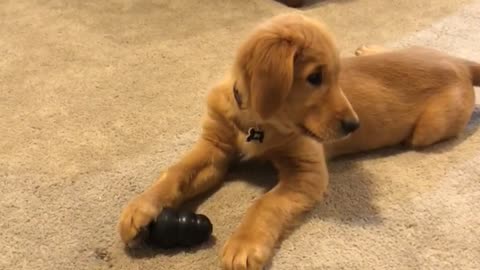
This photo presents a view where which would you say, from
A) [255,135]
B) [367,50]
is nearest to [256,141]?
[255,135]

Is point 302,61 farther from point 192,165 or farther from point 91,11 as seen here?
point 91,11

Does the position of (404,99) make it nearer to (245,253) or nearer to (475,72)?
(475,72)

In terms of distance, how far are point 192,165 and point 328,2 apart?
4.31 feet

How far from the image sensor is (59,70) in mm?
1977

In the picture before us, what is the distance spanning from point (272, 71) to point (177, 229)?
36 centimetres

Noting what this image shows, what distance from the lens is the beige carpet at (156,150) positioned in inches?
51.8

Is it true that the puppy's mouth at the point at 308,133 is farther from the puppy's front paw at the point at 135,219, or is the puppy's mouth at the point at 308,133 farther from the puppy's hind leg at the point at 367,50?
the puppy's hind leg at the point at 367,50

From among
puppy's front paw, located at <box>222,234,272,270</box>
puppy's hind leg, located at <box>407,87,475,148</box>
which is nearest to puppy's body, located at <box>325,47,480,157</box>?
puppy's hind leg, located at <box>407,87,475,148</box>

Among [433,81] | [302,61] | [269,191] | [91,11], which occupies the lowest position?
[91,11]

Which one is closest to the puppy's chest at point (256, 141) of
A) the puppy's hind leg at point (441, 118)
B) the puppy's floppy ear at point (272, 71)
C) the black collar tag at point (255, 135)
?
the black collar tag at point (255, 135)

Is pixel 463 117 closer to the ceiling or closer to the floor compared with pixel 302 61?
closer to the floor

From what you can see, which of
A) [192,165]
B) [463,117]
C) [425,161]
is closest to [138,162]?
[192,165]

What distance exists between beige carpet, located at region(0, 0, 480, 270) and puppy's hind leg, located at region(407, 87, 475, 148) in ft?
0.13

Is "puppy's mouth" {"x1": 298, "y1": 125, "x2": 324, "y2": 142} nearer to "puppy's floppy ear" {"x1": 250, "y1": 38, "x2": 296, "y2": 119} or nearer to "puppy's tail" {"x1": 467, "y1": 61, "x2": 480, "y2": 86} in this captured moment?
"puppy's floppy ear" {"x1": 250, "y1": 38, "x2": 296, "y2": 119}
